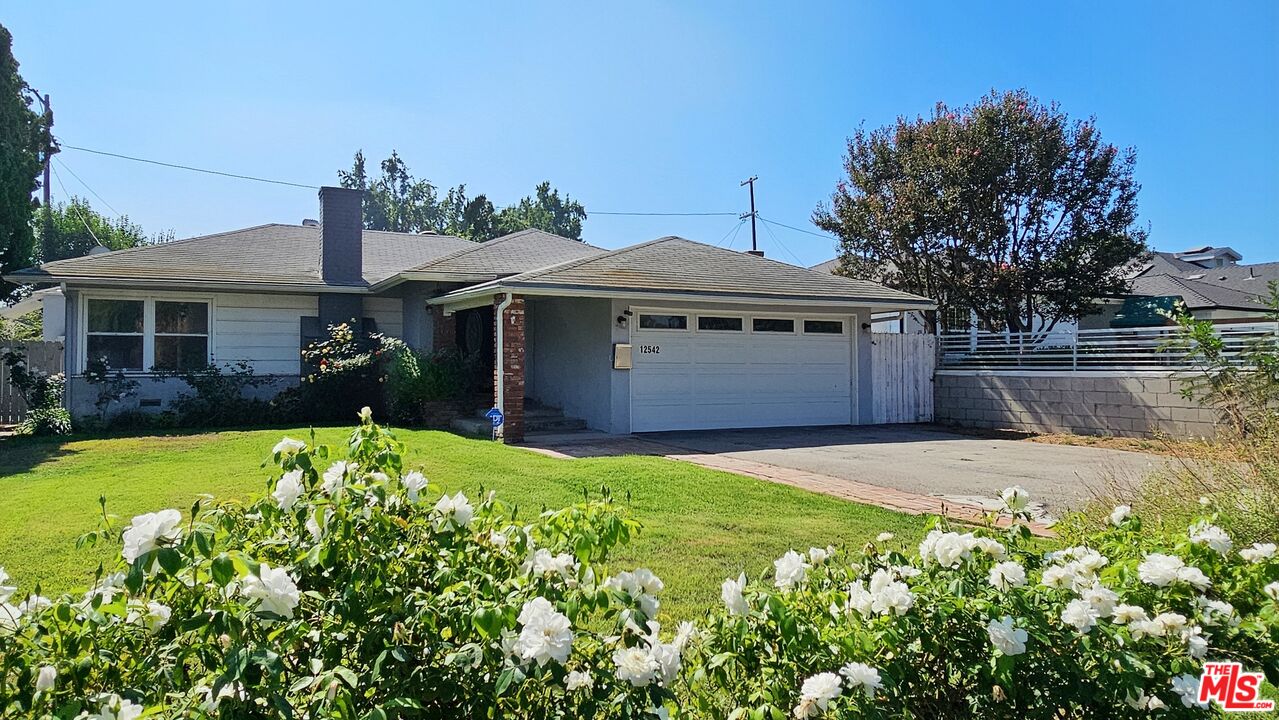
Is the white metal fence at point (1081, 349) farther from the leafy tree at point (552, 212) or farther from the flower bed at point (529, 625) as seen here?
the leafy tree at point (552, 212)

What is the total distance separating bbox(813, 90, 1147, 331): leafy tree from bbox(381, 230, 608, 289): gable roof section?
8863 millimetres

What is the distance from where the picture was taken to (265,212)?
37438 mm

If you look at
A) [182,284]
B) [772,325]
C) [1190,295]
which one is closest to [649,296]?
[772,325]

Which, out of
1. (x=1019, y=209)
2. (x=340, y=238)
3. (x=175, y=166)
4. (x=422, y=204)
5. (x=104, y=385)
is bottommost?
(x=104, y=385)

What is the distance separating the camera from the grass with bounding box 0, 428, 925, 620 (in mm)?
4953

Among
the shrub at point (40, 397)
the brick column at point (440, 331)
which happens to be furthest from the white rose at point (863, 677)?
the shrub at point (40, 397)

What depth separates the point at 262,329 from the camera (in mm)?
15406

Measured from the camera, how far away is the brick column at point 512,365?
1173 centimetres

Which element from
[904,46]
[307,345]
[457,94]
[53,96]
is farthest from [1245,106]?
[53,96]

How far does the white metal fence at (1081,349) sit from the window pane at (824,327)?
9.38ft

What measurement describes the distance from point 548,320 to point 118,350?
8.45m

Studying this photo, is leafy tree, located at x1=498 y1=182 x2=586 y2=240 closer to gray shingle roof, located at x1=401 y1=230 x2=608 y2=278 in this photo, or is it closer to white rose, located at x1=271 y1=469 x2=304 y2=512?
gray shingle roof, located at x1=401 y1=230 x2=608 y2=278

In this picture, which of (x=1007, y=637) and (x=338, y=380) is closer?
(x=1007, y=637)

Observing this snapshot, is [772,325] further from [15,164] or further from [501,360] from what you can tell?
[15,164]
